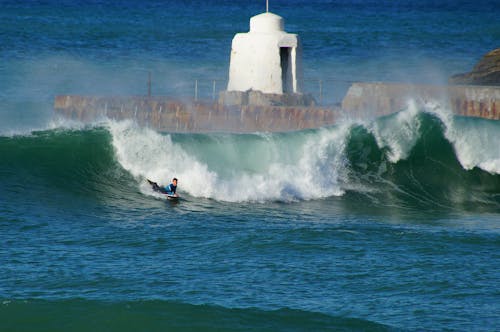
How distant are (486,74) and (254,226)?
15414 millimetres

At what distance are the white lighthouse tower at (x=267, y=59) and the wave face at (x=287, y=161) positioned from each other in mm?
2973

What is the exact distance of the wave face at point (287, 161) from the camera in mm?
17438

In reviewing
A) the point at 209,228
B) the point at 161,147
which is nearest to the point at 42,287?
the point at 209,228

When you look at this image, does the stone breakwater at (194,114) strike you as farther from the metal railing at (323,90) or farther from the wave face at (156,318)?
the wave face at (156,318)

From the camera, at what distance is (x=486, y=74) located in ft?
91.8

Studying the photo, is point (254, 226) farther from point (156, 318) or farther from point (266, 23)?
point (266, 23)

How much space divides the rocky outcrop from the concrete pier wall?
211 inches

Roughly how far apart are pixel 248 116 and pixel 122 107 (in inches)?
123

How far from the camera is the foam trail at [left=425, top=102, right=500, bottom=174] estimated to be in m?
19.4

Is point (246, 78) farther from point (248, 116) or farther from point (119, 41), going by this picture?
point (119, 41)

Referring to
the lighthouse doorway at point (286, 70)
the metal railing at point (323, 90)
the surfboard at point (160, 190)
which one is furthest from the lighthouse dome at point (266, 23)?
the surfboard at point (160, 190)

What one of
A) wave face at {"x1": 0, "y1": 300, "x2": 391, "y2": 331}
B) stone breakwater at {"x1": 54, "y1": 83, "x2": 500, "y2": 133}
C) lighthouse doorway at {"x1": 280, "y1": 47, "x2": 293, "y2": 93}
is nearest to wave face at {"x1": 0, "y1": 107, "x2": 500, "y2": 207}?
stone breakwater at {"x1": 54, "y1": 83, "x2": 500, "y2": 133}

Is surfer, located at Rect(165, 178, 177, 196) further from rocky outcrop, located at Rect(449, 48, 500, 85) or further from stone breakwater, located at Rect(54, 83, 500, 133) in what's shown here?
rocky outcrop, located at Rect(449, 48, 500, 85)

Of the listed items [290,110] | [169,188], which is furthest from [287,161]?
[169,188]
